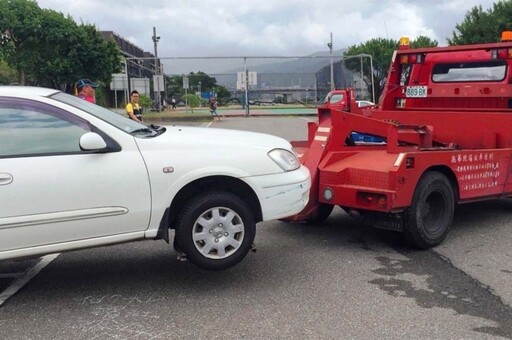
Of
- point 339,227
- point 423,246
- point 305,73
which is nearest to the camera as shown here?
point 423,246

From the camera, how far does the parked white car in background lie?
4121 mm

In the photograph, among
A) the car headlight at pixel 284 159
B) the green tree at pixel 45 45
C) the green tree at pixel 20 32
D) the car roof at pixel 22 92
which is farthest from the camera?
the green tree at pixel 45 45

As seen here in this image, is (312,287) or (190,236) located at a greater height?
(190,236)

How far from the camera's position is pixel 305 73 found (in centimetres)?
3550

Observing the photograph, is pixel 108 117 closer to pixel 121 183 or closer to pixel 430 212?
pixel 121 183

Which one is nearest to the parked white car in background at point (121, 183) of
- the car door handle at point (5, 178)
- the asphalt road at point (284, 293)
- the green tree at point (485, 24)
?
the car door handle at point (5, 178)

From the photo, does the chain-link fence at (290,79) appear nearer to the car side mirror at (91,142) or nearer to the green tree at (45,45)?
the green tree at (45,45)

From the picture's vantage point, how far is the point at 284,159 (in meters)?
4.84

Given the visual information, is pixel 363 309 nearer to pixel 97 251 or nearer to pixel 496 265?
pixel 496 265

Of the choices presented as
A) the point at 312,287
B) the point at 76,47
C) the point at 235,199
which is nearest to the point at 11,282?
the point at 235,199

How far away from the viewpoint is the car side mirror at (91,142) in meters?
4.16

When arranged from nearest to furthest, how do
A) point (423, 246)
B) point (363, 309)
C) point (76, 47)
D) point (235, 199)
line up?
point (363, 309), point (235, 199), point (423, 246), point (76, 47)

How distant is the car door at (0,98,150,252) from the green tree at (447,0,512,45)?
30.8 meters

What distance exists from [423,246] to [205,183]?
255 cm
